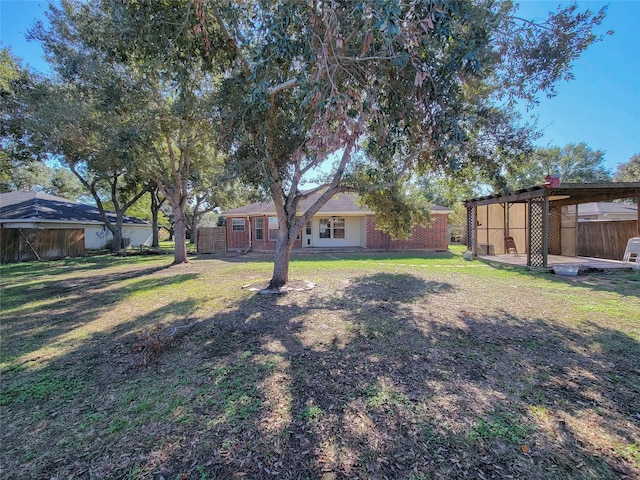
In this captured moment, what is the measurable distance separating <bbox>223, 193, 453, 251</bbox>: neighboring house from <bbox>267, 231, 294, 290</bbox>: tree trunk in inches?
410

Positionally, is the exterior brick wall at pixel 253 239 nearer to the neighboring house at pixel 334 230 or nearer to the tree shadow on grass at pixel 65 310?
the neighboring house at pixel 334 230

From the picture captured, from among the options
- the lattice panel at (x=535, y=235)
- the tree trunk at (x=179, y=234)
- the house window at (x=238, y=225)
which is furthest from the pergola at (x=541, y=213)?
the tree trunk at (x=179, y=234)

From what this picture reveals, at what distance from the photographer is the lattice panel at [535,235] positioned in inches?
444

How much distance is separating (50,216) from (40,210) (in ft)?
1.98

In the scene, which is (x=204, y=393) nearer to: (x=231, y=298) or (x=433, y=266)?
(x=231, y=298)

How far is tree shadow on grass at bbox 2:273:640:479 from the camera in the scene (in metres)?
2.26

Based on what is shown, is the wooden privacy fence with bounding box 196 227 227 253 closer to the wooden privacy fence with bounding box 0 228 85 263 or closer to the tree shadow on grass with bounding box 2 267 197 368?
the wooden privacy fence with bounding box 0 228 85 263

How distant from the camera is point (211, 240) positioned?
Answer: 19422mm

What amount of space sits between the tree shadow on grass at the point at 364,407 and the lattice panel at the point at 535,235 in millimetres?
7182

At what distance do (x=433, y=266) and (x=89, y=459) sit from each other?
38.6ft

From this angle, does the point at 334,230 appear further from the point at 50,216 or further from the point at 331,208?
the point at 50,216

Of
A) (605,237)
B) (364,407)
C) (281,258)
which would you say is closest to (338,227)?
(281,258)

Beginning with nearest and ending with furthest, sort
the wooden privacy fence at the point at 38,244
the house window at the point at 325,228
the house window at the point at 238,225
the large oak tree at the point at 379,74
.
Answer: the large oak tree at the point at 379,74 < the wooden privacy fence at the point at 38,244 < the house window at the point at 238,225 < the house window at the point at 325,228

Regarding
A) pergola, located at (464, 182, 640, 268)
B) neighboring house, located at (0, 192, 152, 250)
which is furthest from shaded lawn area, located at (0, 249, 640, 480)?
neighboring house, located at (0, 192, 152, 250)
